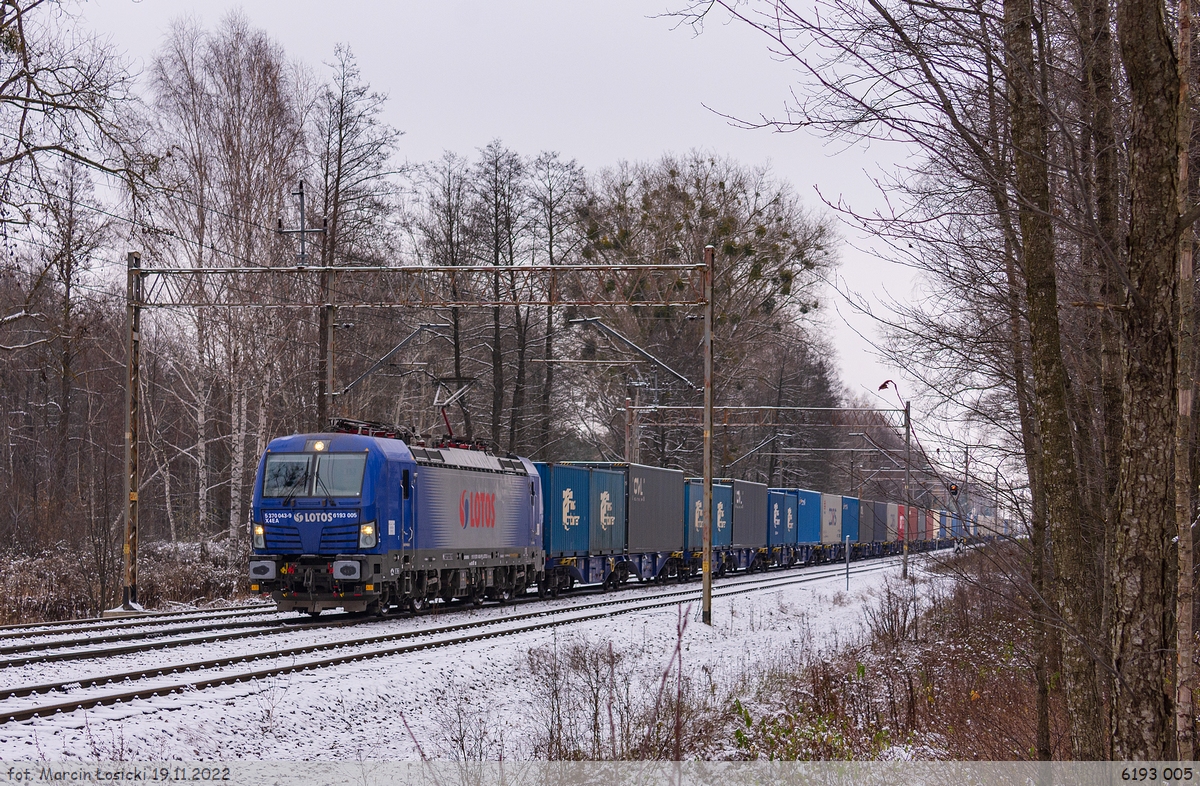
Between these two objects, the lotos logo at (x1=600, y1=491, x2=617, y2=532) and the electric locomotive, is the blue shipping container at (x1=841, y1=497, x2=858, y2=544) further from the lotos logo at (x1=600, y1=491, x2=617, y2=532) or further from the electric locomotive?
the electric locomotive

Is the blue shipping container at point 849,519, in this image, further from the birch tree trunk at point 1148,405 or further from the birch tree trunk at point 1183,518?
the birch tree trunk at point 1148,405

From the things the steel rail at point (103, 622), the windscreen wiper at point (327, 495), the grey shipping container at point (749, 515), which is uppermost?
the windscreen wiper at point (327, 495)

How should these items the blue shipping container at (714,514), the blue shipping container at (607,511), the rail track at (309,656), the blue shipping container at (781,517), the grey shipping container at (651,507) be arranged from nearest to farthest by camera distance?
the rail track at (309,656)
the blue shipping container at (607,511)
the grey shipping container at (651,507)
the blue shipping container at (714,514)
the blue shipping container at (781,517)

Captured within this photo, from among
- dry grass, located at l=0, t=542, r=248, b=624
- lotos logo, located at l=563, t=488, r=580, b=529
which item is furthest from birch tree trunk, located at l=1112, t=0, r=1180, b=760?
lotos logo, located at l=563, t=488, r=580, b=529

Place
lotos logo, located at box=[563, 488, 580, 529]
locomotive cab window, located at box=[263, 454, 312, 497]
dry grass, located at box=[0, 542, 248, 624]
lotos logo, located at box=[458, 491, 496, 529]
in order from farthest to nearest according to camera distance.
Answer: lotos logo, located at box=[563, 488, 580, 529] → lotos logo, located at box=[458, 491, 496, 529] → dry grass, located at box=[0, 542, 248, 624] → locomotive cab window, located at box=[263, 454, 312, 497]

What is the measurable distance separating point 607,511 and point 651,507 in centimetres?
311

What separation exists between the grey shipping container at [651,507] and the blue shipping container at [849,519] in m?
22.5

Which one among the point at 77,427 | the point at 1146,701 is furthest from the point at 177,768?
the point at 77,427

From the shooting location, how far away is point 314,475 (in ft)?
59.9

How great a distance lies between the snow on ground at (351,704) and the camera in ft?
28.0

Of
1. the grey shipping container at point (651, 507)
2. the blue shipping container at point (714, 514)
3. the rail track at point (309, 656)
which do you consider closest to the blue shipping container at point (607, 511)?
the grey shipping container at point (651, 507)

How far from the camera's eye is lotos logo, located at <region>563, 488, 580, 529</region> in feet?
86.1

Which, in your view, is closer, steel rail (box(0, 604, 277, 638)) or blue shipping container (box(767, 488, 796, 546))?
steel rail (box(0, 604, 277, 638))

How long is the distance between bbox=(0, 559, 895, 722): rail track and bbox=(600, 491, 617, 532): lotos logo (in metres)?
3.52
